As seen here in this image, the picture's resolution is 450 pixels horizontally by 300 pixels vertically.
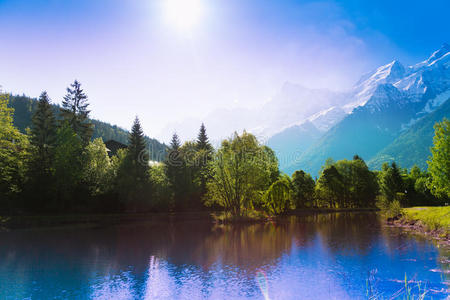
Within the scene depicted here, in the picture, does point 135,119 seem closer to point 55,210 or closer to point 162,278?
point 55,210

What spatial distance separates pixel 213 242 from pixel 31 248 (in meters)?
14.7

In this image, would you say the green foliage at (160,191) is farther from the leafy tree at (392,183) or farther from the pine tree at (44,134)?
the leafy tree at (392,183)

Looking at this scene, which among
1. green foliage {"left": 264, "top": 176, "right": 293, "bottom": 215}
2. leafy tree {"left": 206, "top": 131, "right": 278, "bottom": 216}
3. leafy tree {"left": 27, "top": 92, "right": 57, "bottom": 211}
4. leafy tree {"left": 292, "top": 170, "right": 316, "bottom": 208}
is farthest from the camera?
leafy tree {"left": 292, "top": 170, "right": 316, "bottom": 208}

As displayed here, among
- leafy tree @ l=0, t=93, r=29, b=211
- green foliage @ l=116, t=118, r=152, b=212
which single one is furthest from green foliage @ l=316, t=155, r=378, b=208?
leafy tree @ l=0, t=93, r=29, b=211

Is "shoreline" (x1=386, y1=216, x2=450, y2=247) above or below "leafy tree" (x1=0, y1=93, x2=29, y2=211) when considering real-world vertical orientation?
below

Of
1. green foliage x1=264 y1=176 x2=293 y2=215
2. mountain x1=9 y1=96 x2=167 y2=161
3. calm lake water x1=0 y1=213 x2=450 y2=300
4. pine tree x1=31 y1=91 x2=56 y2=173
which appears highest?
mountain x1=9 y1=96 x2=167 y2=161

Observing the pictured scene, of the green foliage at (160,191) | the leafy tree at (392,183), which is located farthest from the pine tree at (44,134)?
the leafy tree at (392,183)

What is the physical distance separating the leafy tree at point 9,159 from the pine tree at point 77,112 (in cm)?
1298

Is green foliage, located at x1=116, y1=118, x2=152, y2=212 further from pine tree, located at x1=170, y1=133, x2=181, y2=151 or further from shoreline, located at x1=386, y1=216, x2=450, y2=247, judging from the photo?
shoreline, located at x1=386, y1=216, x2=450, y2=247

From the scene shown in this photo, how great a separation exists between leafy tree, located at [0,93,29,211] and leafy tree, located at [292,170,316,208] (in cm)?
5584

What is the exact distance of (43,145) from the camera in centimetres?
4309

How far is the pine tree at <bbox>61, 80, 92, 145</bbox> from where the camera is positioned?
54.2 m

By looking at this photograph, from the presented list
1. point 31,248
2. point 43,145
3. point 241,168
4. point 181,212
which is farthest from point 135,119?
point 31,248

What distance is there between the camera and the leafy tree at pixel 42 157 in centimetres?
4056
